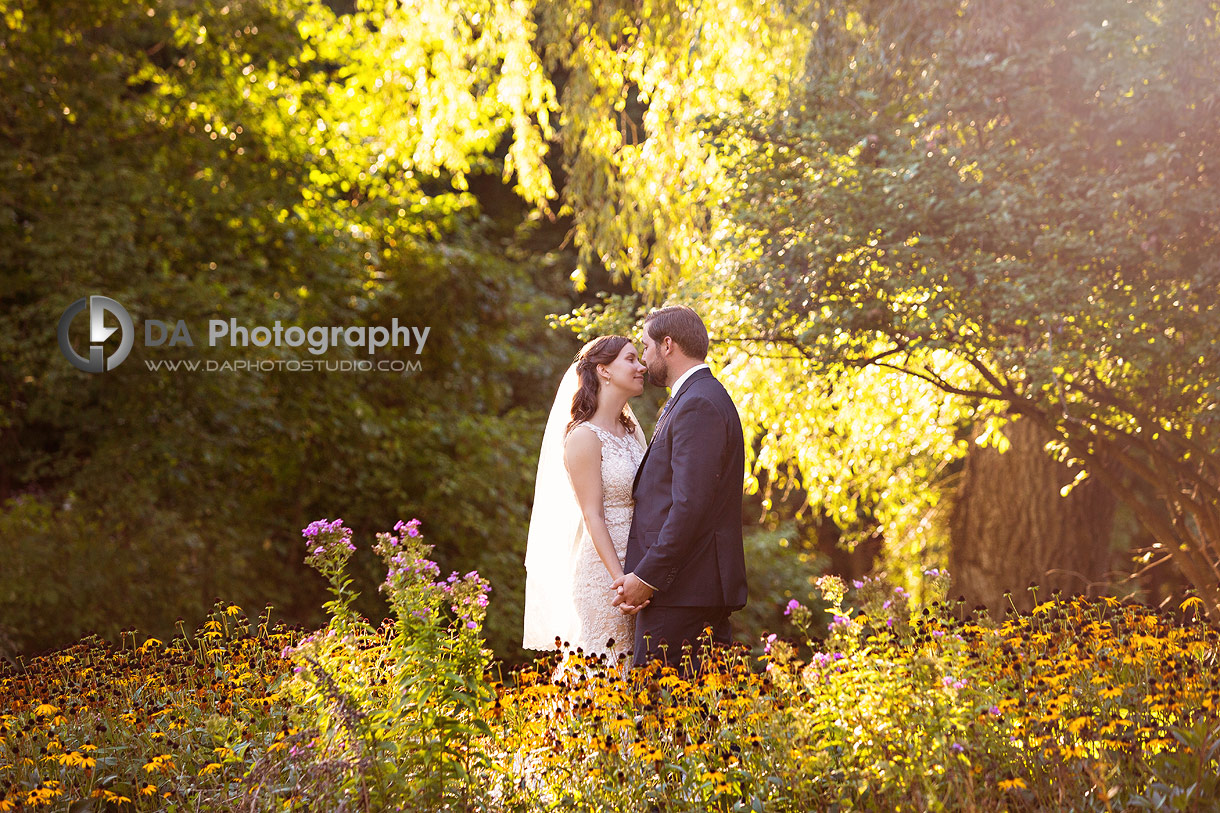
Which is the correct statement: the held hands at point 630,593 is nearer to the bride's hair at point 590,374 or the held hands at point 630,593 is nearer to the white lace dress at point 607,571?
the white lace dress at point 607,571

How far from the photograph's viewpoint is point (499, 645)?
877 centimetres

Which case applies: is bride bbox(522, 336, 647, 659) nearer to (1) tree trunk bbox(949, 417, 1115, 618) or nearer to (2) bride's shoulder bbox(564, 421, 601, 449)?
(2) bride's shoulder bbox(564, 421, 601, 449)

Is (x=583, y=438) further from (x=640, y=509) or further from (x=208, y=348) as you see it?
(x=208, y=348)

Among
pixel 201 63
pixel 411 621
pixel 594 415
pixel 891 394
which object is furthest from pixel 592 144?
pixel 411 621

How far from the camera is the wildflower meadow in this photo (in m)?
2.66

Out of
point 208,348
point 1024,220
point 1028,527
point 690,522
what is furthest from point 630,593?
point 208,348

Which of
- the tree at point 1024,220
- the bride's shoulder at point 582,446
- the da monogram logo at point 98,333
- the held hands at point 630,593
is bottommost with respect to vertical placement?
the held hands at point 630,593

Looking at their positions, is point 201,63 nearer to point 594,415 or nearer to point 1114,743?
point 594,415

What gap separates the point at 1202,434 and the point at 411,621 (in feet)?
12.8

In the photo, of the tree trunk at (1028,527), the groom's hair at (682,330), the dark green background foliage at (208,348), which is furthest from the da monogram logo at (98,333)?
the tree trunk at (1028,527)

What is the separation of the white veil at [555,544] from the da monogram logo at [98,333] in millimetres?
4549

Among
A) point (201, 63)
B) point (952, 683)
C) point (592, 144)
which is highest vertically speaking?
point (201, 63)

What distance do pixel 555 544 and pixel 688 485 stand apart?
79 centimetres

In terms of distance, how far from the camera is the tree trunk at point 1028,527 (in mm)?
7246
